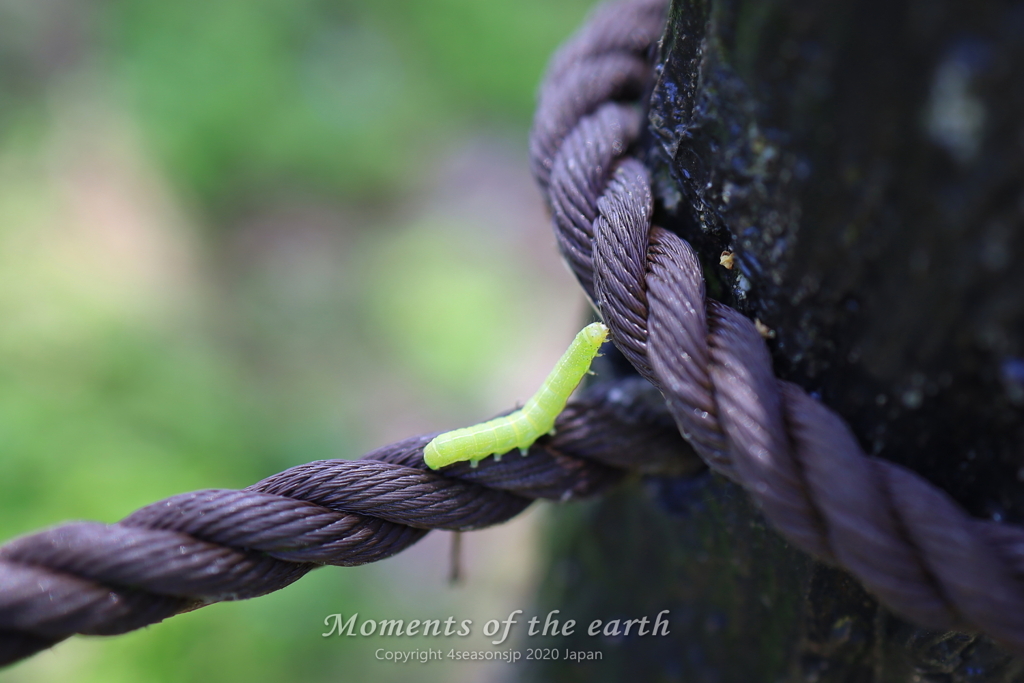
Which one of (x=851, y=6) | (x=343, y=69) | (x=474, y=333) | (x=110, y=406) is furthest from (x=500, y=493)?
(x=343, y=69)

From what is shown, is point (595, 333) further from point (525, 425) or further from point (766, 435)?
point (766, 435)

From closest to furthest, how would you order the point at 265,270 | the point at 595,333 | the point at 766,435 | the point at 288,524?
1. the point at 766,435
2. the point at 288,524
3. the point at 595,333
4. the point at 265,270

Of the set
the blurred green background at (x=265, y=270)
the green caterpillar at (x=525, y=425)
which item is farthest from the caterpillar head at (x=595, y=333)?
the blurred green background at (x=265, y=270)

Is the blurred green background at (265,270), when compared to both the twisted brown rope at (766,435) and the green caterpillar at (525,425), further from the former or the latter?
the twisted brown rope at (766,435)

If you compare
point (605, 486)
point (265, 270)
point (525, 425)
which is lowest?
A: point (605, 486)

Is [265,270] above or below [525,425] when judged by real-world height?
above

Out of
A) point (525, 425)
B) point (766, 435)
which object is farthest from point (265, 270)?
point (766, 435)

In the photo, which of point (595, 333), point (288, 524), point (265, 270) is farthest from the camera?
point (265, 270)
